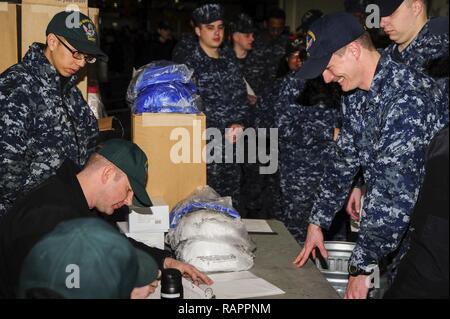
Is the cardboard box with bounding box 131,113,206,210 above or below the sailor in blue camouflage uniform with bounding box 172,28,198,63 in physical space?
below

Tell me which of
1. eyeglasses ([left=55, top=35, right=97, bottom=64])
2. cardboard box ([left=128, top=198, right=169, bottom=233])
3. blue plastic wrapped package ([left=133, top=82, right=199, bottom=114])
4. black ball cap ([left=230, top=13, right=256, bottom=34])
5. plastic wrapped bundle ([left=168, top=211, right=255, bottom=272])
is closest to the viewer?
plastic wrapped bundle ([left=168, top=211, right=255, bottom=272])

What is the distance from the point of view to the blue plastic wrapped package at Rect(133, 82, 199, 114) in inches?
120

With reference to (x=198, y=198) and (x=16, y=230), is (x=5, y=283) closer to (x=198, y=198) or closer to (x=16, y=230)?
(x=16, y=230)

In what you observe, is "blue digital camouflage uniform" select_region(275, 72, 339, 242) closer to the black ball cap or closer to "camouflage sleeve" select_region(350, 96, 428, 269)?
"camouflage sleeve" select_region(350, 96, 428, 269)

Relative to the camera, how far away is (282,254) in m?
2.64

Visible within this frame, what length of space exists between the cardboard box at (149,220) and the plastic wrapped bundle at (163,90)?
0.66 meters

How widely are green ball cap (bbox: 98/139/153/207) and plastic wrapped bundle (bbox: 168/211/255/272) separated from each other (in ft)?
0.99

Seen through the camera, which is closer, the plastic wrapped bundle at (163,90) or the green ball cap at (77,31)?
the green ball cap at (77,31)

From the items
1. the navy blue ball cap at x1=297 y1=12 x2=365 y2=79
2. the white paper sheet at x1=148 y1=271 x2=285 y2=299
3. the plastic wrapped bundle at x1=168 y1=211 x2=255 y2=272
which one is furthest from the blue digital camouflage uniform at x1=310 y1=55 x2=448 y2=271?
the plastic wrapped bundle at x1=168 y1=211 x2=255 y2=272

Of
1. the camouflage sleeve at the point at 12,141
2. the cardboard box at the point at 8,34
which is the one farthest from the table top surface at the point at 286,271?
the cardboard box at the point at 8,34

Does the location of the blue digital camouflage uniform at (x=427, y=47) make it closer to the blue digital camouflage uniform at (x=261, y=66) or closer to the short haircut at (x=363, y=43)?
the short haircut at (x=363, y=43)

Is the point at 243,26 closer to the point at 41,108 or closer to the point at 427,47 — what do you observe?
the point at 427,47

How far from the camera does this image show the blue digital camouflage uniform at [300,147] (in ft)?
12.6
